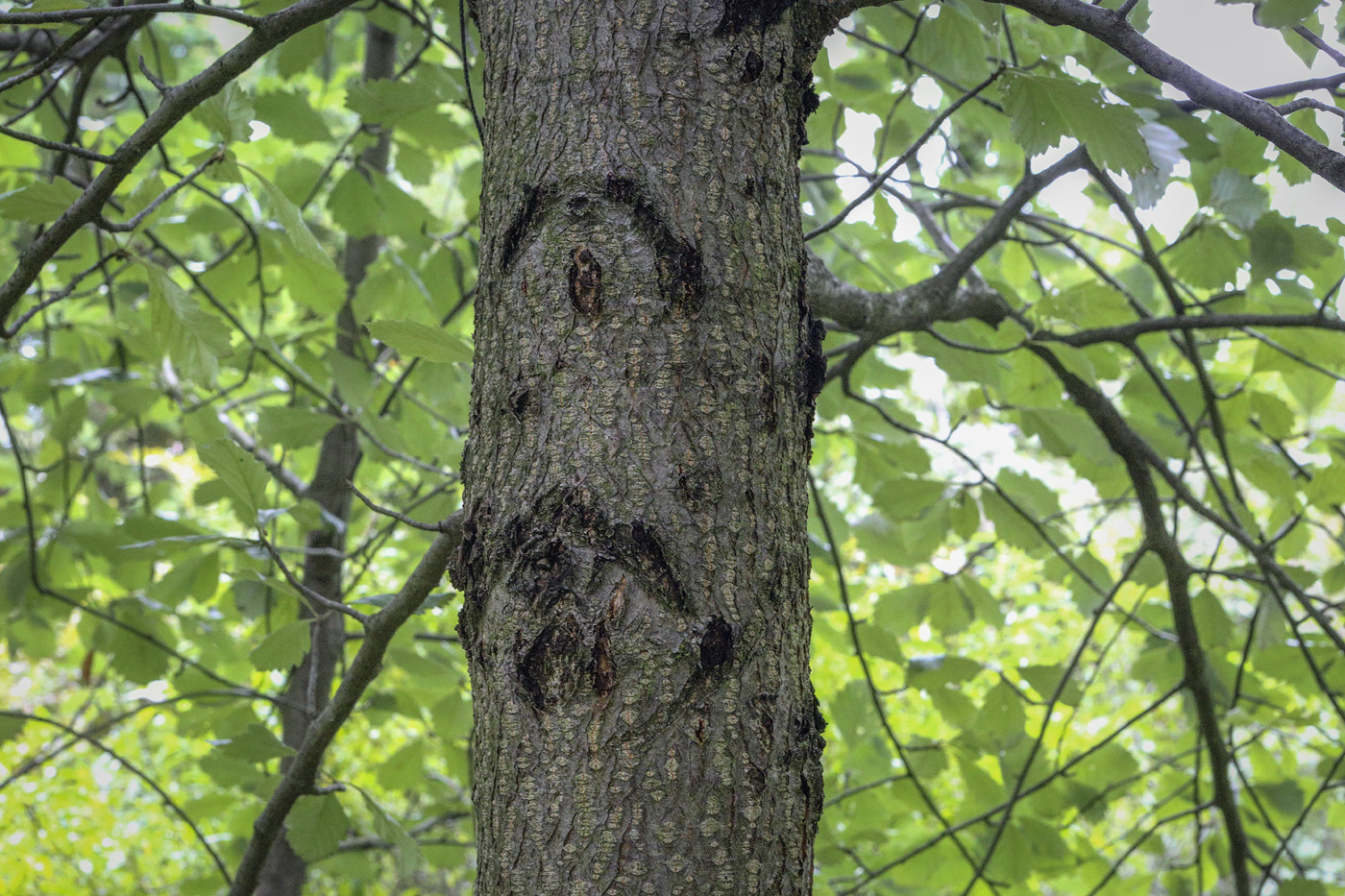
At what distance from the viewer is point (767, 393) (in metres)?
0.65

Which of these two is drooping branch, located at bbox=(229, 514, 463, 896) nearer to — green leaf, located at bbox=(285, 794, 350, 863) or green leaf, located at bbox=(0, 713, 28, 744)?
green leaf, located at bbox=(285, 794, 350, 863)

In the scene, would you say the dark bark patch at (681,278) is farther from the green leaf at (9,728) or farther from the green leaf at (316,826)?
the green leaf at (9,728)

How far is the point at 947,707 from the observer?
158cm

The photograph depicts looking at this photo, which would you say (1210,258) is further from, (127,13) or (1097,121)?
(127,13)

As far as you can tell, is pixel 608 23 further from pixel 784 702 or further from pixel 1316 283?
pixel 1316 283

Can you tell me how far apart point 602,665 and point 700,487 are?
0.43ft

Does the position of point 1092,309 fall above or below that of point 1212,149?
below

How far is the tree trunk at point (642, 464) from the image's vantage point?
22.1 inches

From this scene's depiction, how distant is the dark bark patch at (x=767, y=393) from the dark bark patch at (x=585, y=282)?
120mm

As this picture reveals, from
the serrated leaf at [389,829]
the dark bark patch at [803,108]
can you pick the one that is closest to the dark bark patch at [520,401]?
the dark bark patch at [803,108]

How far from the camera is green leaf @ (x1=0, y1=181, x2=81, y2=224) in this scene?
3.27 feet

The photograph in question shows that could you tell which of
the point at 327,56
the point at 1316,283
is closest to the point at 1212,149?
the point at 1316,283

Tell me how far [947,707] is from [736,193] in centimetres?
118

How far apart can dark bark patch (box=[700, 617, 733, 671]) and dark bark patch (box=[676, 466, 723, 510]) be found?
0.08 m
